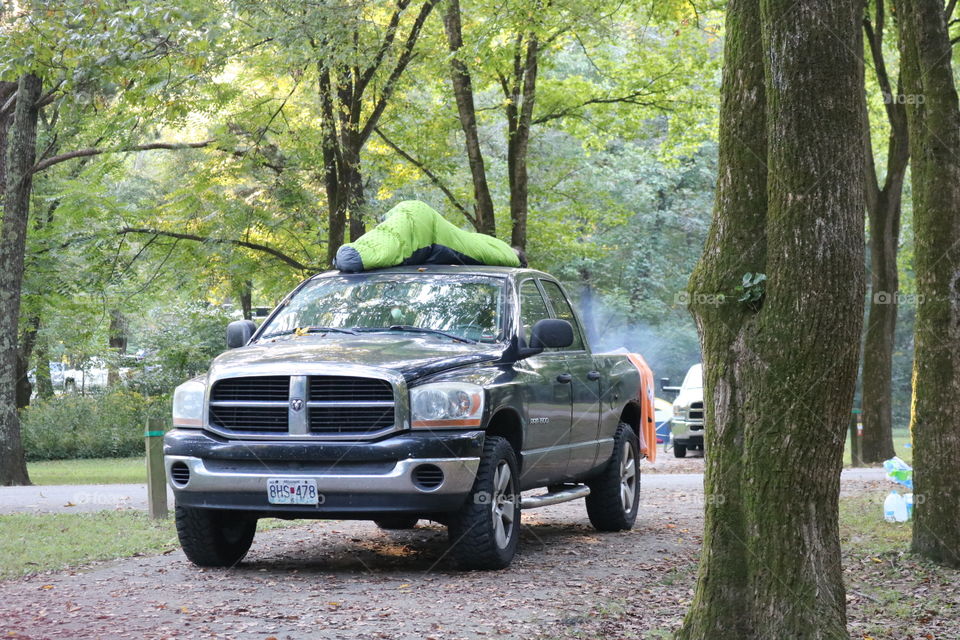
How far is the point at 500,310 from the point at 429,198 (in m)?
21.3

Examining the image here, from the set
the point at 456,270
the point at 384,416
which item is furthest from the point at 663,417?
the point at 384,416

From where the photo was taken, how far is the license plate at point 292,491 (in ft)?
26.4

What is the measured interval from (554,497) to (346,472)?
230 centimetres

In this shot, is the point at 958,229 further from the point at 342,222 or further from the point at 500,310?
the point at 342,222

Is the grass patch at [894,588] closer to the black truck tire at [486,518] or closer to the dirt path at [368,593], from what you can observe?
the dirt path at [368,593]

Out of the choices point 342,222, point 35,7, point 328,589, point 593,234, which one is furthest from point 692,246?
point 328,589

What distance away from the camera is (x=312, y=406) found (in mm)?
8172

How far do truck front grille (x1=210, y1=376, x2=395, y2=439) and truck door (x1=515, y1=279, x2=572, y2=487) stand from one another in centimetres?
142

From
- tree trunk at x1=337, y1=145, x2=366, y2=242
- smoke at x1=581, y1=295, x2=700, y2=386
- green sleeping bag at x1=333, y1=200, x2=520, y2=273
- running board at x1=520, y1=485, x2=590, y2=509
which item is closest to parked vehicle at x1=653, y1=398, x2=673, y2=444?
smoke at x1=581, y1=295, x2=700, y2=386

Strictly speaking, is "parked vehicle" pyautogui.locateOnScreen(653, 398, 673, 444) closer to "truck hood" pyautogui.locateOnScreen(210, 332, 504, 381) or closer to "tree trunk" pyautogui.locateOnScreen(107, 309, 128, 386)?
"tree trunk" pyautogui.locateOnScreen(107, 309, 128, 386)

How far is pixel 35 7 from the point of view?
13.5 metres

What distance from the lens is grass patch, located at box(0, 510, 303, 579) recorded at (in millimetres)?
9328

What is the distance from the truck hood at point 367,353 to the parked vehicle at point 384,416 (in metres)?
0.02

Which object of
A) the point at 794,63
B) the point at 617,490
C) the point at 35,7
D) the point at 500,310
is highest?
the point at 35,7
